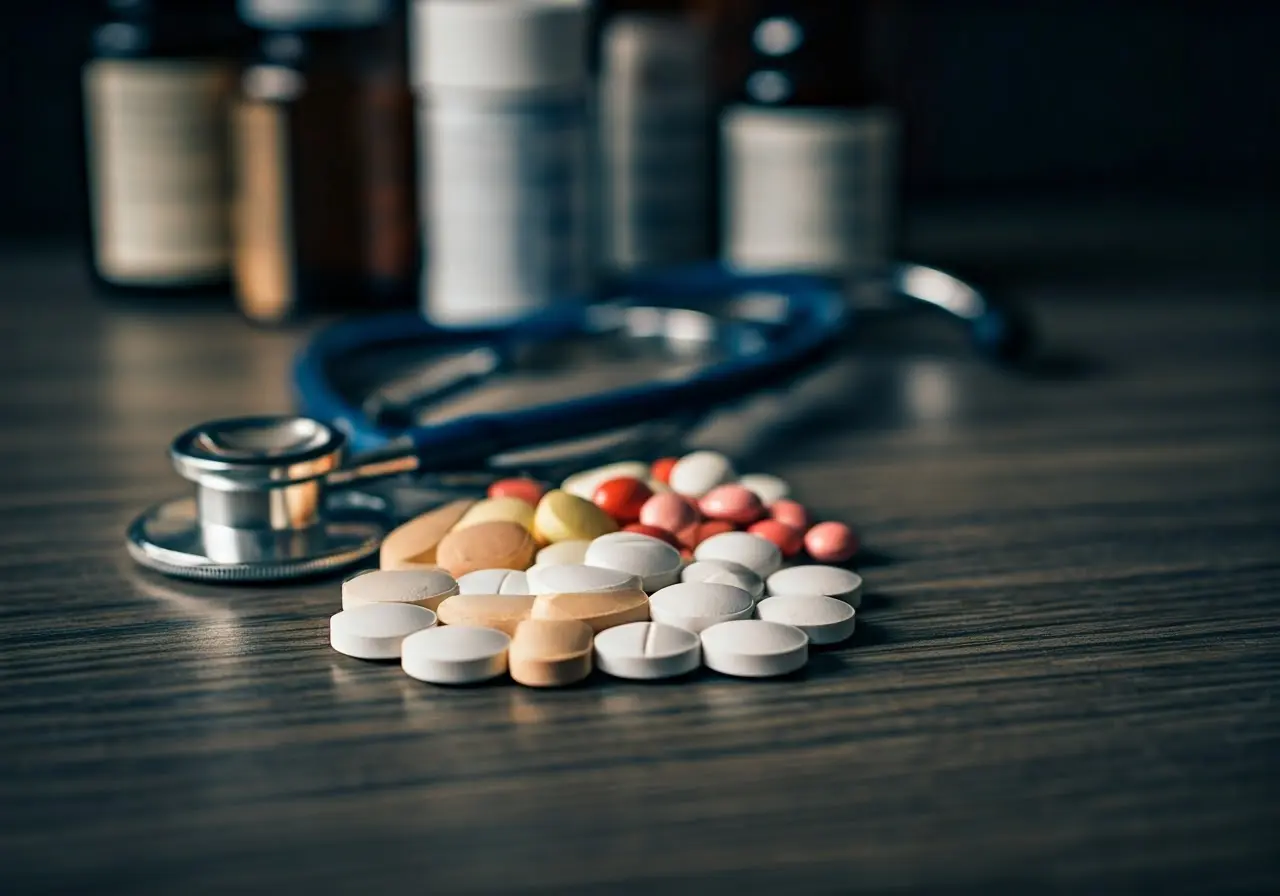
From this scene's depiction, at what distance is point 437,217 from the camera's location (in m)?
0.86

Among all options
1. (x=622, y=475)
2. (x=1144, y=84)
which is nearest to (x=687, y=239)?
(x=622, y=475)

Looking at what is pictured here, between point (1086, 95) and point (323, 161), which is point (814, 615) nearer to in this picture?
point (323, 161)

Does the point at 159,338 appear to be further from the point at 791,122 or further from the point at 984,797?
the point at 984,797

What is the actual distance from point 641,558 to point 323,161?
0.47 metres

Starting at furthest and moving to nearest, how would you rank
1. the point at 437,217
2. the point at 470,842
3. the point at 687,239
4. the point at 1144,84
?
the point at 1144,84
the point at 687,239
the point at 437,217
the point at 470,842

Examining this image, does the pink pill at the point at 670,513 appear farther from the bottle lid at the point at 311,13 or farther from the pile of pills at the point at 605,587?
the bottle lid at the point at 311,13

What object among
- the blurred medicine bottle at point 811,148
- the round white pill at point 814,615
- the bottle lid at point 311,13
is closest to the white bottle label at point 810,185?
the blurred medicine bottle at point 811,148

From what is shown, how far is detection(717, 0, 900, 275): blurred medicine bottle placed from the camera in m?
0.89

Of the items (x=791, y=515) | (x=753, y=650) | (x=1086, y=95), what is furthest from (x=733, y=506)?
(x=1086, y=95)

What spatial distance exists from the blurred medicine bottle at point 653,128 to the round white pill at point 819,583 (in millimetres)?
503

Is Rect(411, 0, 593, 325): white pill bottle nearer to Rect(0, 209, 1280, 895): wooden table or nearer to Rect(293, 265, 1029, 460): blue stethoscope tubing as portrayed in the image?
Rect(293, 265, 1029, 460): blue stethoscope tubing

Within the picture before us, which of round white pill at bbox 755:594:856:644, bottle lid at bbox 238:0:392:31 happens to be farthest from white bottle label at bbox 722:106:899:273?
round white pill at bbox 755:594:856:644

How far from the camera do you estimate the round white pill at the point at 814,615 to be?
1.47 feet

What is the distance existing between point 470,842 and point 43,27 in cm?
98
